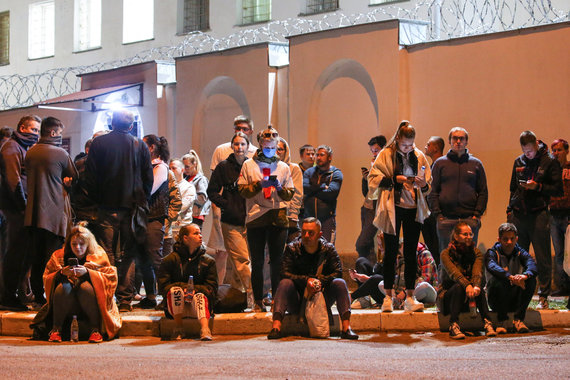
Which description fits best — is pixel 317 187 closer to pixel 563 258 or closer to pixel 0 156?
pixel 563 258

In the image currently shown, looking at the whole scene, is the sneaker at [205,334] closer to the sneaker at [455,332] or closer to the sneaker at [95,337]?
the sneaker at [95,337]

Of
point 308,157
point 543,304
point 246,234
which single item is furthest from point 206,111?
point 543,304

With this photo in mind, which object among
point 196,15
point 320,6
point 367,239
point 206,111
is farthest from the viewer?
point 196,15

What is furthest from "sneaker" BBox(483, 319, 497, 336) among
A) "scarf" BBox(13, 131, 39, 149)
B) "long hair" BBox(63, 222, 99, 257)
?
"scarf" BBox(13, 131, 39, 149)

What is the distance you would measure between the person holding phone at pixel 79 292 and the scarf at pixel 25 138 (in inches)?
66.6

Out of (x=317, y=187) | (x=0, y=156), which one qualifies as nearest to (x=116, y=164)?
(x=0, y=156)

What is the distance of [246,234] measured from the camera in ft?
36.6

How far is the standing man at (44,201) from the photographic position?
10.9 meters

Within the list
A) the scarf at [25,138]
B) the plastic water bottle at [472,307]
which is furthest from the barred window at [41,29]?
the plastic water bottle at [472,307]

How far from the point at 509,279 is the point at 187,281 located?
10.5 feet

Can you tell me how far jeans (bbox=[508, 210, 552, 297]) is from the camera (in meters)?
12.0

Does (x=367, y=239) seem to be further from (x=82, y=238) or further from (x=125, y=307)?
(x=82, y=238)

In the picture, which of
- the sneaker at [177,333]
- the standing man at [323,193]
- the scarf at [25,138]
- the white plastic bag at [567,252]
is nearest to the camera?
the sneaker at [177,333]

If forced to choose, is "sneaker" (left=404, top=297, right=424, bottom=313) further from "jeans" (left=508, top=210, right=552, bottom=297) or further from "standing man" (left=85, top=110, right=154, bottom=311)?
"standing man" (left=85, top=110, right=154, bottom=311)
